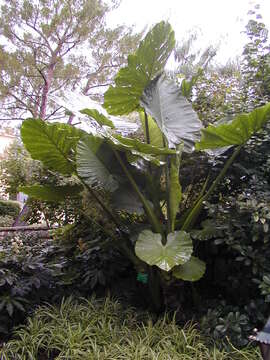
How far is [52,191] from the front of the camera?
9.46ft

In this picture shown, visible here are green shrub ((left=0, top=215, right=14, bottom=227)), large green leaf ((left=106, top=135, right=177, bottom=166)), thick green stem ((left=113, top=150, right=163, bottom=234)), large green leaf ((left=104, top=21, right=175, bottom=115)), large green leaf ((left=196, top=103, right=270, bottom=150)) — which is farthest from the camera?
green shrub ((left=0, top=215, right=14, bottom=227))

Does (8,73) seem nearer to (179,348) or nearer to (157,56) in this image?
(157,56)

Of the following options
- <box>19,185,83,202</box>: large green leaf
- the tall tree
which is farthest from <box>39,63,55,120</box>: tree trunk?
<box>19,185,83,202</box>: large green leaf

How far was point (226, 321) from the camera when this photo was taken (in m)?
2.24

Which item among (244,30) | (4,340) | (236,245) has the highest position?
(244,30)

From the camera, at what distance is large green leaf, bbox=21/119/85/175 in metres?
2.47

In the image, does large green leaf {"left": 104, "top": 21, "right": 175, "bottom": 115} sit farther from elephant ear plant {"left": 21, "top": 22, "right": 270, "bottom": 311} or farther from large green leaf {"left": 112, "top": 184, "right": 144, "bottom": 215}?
large green leaf {"left": 112, "top": 184, "right": 144, "bottom": 215}

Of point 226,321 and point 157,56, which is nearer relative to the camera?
point 226,321

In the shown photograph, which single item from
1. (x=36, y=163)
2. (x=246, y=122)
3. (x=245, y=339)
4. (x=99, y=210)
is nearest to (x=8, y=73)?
(x=36, y=163)

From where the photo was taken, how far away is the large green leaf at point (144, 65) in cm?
246

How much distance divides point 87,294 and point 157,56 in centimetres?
217

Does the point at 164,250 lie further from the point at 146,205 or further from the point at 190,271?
the point at 146,205

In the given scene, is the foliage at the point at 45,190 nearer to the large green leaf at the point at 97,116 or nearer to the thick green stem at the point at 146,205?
the thick green stem at the point at 146,205

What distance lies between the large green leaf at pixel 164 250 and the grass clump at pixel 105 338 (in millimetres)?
562
